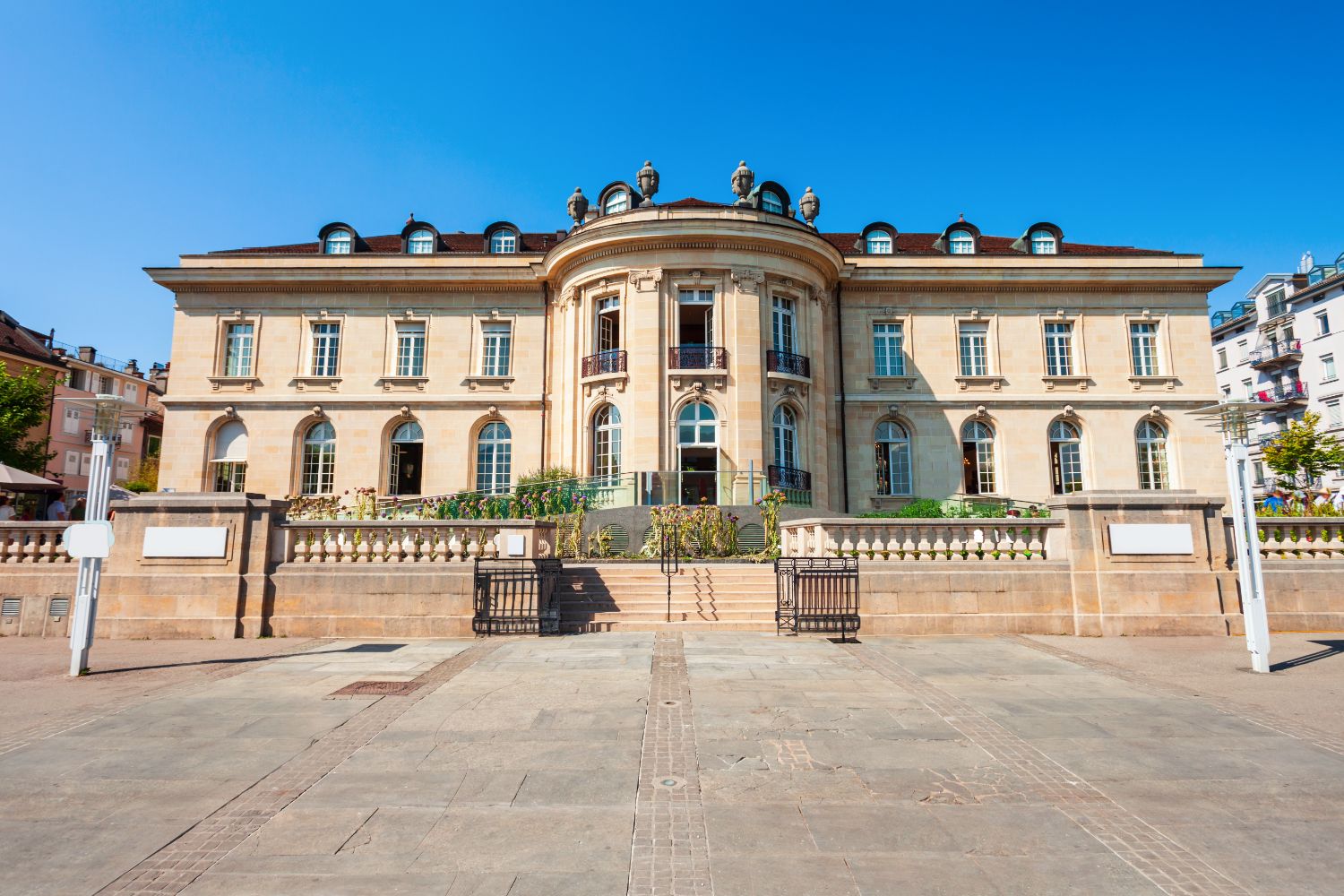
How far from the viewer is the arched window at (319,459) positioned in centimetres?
2511

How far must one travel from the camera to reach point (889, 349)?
2594 cm

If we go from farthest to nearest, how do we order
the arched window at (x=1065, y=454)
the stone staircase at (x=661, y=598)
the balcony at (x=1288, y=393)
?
1. the balcony at (x=1288, y=393)
2. the arched window at (x=1065, y=454)
3. the stone staircase at (x=661, y=598)

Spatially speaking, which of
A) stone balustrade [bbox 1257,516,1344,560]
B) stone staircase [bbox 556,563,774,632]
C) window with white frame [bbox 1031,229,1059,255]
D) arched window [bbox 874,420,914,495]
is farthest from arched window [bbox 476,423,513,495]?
window with white frame [bbox 1031,229,1059,255]

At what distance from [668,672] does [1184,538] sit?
29.5ft

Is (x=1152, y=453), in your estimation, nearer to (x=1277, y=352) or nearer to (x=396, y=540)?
(x=396, y=540)

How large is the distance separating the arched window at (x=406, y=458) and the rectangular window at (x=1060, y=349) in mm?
22584

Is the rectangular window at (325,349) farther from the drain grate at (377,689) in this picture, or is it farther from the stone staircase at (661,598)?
the drain grate at (377,689)

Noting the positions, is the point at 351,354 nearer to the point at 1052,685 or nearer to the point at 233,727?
the point at 233,727

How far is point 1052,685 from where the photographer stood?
7.73 metres

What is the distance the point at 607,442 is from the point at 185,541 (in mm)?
12640

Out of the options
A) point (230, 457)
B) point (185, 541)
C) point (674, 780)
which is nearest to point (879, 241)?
point (185, 541)

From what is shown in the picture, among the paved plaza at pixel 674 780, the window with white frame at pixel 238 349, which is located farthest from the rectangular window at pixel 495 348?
the paved plaza at pixel 674 780

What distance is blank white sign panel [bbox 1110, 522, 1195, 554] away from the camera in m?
11.5

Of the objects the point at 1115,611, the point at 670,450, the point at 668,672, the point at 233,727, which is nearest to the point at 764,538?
the point at 670,450
